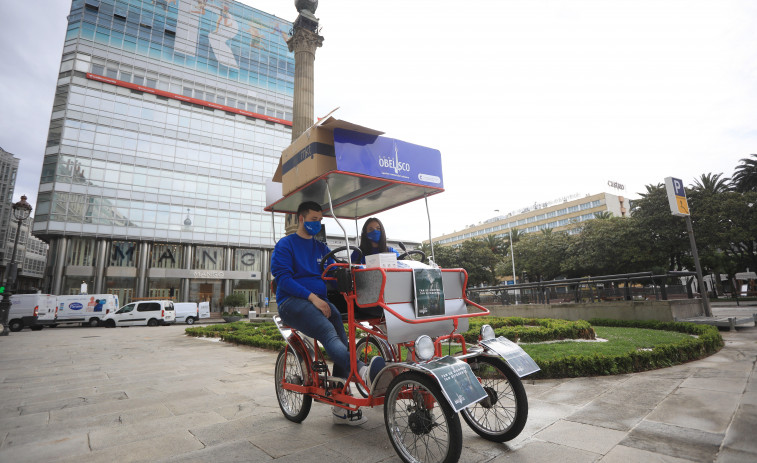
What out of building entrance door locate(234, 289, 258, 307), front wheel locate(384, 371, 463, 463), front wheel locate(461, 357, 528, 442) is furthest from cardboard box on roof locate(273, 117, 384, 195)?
building entrance door locate(234, 289, 258, 307)

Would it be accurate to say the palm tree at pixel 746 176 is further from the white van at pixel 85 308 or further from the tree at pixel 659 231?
the white van at pixel 85 308

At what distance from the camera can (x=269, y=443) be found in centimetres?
342

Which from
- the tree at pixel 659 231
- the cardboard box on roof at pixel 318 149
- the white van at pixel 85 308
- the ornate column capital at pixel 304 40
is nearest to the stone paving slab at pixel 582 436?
the cardboard box on roof at pixel 318 149

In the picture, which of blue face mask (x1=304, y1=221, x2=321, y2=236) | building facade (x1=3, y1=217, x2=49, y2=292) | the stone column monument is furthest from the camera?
building facade (x1=3, y1=217, x2=49, y2=292)

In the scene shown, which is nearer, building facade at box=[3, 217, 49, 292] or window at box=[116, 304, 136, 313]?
window at box=[116, 304, 136, 313]

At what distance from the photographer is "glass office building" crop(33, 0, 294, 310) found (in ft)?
130

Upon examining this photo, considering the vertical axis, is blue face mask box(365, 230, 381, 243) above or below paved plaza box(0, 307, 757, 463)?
above

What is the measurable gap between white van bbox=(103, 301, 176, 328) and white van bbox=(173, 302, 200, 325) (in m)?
2.56

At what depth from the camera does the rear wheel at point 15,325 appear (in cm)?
2109

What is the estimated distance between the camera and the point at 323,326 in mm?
3621

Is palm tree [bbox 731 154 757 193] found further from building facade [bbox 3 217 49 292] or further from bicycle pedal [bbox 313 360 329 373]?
building facade [bbox 3 217 49 292]

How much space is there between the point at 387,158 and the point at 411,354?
2.14 metres

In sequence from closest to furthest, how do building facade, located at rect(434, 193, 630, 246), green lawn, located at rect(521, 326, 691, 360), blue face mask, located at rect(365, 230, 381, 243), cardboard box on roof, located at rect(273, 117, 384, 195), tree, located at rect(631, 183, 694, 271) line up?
cardboard box on roof, located at rect(273, 117, 384, 195)
blue face mask, located at rect(365, 230, 381, 243)
green lawn, located at rect(521, 326, 691, 360)
tree, located at rect(631, 183, 694, 271)
building facade, located at rect(434, 193, 630, 246)

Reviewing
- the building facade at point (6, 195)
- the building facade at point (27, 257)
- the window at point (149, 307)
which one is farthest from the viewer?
the building facade at point (27, 257)
